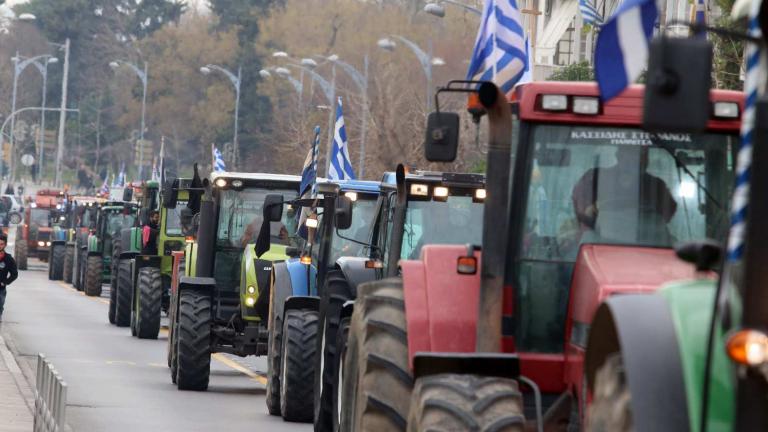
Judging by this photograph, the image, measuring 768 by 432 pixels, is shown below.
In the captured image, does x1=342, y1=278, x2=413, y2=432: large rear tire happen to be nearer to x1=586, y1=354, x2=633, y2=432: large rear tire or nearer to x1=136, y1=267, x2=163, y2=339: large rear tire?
x1=586, y1=354, x2=633, y2=432: large rear tire

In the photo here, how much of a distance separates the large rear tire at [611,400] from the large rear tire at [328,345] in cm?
597

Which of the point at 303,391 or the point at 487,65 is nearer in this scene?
the point at 487,65

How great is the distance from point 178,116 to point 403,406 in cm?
10776

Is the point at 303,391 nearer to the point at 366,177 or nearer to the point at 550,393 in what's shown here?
the point at 550,393

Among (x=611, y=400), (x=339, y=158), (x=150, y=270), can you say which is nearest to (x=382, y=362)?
(x=611, y=400)

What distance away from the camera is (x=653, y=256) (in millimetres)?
8297

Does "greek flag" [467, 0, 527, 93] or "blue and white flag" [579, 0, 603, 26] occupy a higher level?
"blue and white flag" [579, 0, 603, 26]

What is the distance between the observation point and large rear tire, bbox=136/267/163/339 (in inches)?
1104

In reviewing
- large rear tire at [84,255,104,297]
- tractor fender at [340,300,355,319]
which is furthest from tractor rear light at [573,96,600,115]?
large rear tire at [84,255,104,297]

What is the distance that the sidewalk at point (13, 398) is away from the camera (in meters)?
14.9

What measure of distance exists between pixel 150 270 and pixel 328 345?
50.2 feet

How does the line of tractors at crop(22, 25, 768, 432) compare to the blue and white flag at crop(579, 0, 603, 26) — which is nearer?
the line of tractors at crop(22, 25, 768, 432)

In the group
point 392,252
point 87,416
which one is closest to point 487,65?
point 392,252

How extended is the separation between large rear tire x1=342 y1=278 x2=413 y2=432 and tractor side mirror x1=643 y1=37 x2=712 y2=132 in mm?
3748
